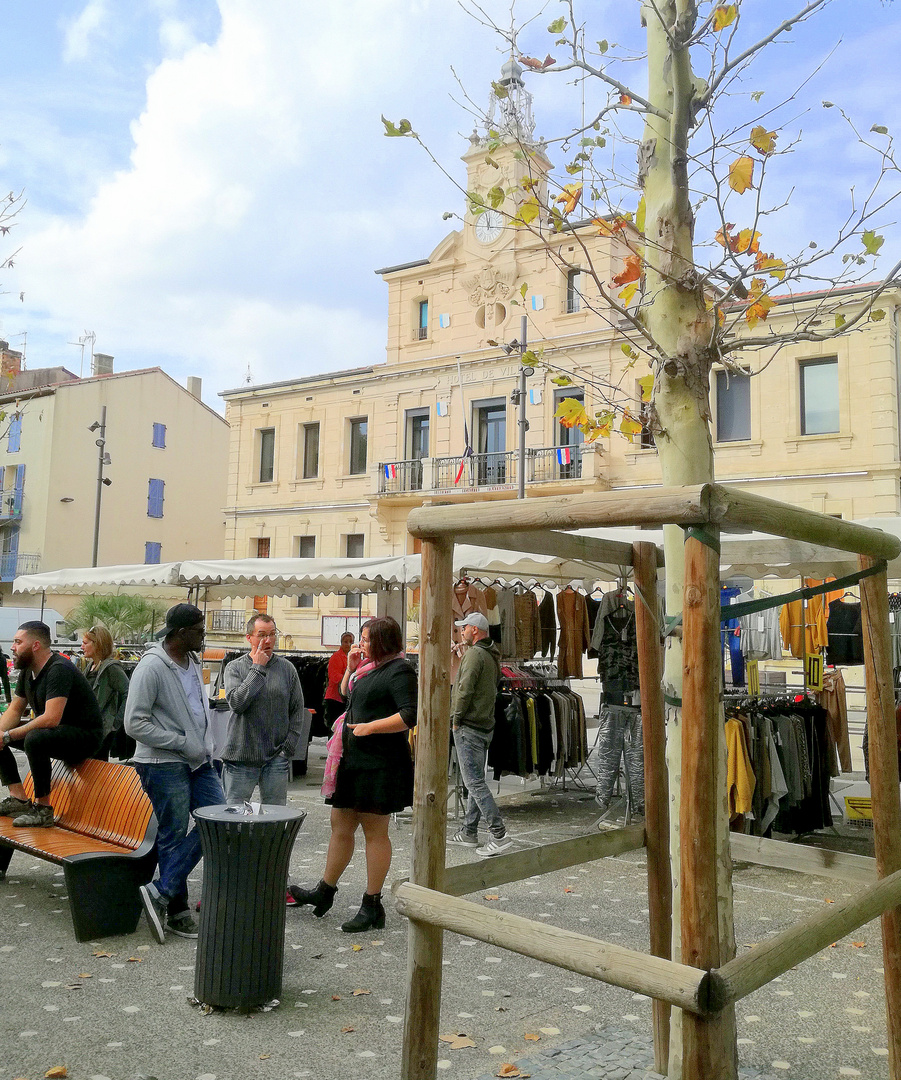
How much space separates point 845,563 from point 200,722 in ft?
17.0

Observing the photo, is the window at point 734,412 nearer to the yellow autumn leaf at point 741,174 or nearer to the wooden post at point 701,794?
the yellow autumn leaf at point 741,174

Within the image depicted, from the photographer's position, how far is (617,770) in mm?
9148

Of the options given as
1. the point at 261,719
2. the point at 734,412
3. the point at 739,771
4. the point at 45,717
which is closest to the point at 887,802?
the point at 261,719

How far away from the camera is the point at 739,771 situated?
739cm

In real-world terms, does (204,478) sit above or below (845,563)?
above

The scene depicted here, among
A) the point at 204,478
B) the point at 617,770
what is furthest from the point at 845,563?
the point at 204,478

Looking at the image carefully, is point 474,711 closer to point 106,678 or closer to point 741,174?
point 106,678

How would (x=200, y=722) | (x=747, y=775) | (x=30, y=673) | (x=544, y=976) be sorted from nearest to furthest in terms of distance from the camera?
1. (x=544, y=976)
2. (x=200, y=722)
3. (x=30, y=673)
4. (x=747, y=775)

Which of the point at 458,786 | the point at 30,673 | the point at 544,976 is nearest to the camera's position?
the point at 544,976

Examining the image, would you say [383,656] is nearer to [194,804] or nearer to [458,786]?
[194,804]

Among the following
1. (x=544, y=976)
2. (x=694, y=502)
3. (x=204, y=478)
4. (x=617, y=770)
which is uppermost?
(x=204, y=478)

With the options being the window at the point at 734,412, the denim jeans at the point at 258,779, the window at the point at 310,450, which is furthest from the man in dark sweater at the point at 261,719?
the window at the point at 310,450

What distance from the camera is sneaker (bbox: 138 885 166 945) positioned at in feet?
17.2

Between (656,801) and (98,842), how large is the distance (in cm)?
370
